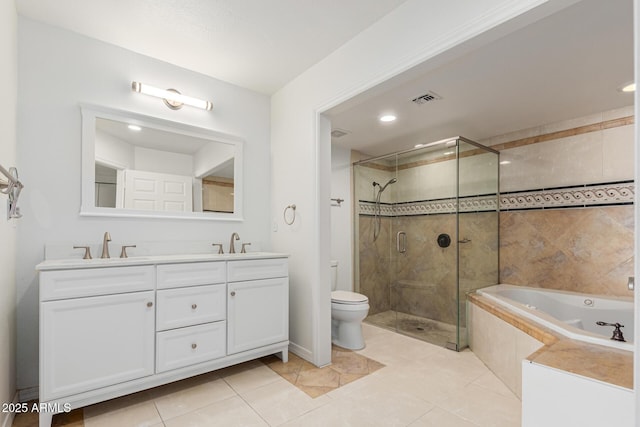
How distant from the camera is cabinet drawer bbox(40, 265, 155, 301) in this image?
1.58 metres

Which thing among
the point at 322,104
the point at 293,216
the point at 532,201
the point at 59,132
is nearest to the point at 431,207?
the point at 532,201

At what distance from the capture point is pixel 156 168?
2.37 meters

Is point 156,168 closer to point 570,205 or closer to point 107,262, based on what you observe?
point 107,262

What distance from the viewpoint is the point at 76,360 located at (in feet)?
5.35

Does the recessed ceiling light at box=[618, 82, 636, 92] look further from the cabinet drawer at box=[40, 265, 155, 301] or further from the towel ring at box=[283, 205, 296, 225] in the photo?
the cabinet drawer at box=[40, 265, 155, 301]

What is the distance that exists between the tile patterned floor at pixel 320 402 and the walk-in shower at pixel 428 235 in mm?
820

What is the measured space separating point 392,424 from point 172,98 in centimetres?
257

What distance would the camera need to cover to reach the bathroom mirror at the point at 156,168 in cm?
210

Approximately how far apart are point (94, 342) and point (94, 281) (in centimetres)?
32

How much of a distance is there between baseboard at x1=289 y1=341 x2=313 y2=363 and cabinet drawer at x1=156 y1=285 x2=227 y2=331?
2.55 feet

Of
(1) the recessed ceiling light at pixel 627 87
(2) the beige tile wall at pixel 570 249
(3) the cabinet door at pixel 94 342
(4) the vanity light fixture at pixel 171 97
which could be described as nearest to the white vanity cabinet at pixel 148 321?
(3) the cabinet door at pixel 94 342

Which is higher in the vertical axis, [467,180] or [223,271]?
[467,180]

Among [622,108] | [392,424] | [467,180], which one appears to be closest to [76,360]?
[392,424]

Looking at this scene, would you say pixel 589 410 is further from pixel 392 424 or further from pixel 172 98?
pixel 172 98
